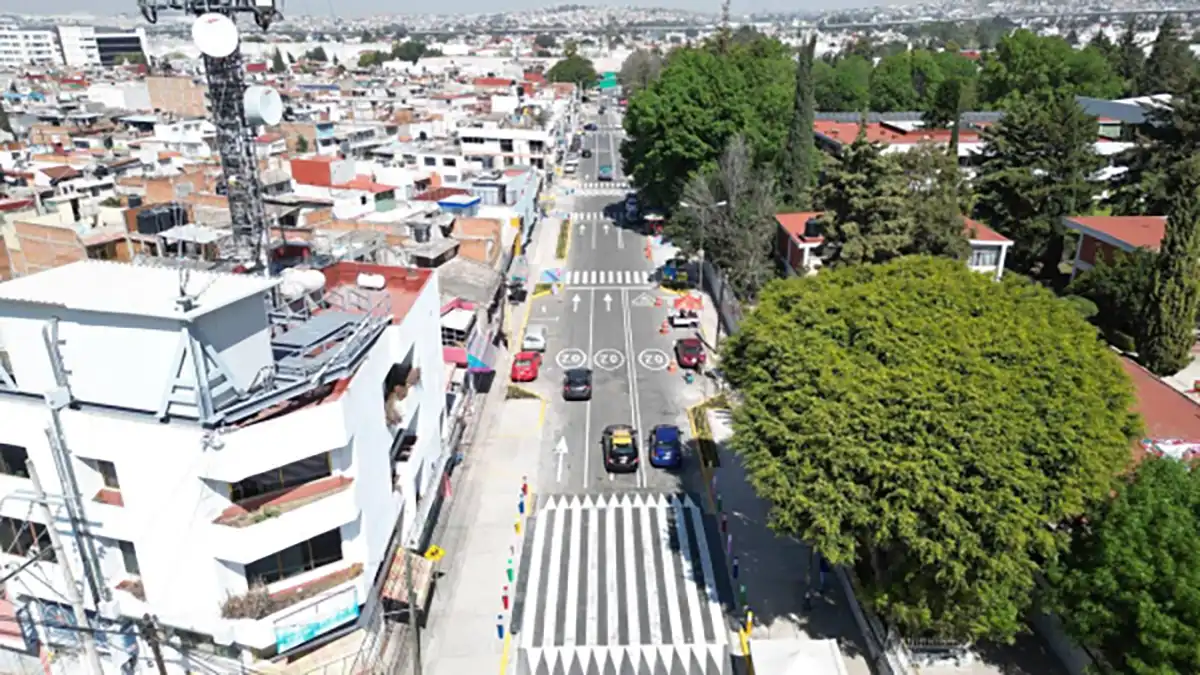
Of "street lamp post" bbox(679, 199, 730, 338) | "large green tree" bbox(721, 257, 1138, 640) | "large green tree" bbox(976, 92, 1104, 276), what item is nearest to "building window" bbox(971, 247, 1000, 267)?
"large green tree" bbox(976, 92, 1104, 276)

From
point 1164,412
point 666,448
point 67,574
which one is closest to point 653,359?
point 666,448

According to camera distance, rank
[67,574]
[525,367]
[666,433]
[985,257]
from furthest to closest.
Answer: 1. [985,257]
2. [525,367]
3. [666,433]
4. [67,574]

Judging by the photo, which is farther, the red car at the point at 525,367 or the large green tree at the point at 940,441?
the red car at the point at 525,367

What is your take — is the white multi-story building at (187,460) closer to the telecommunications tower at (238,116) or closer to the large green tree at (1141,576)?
the telecommunications tower at (238,116)

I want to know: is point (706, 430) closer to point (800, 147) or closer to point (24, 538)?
point (24, 538)

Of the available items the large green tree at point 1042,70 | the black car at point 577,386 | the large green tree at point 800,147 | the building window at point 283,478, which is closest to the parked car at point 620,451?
the black car at point 577,386

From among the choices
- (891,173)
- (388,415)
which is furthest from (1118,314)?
(388,415)

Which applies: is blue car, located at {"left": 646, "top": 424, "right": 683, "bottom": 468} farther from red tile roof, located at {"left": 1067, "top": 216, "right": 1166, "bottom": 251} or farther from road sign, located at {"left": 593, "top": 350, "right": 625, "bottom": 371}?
red tile roof, located at {"left": 1067, "top": 216, "right": 1166, "bottom": 251}

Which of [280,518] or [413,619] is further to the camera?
[413,619]
